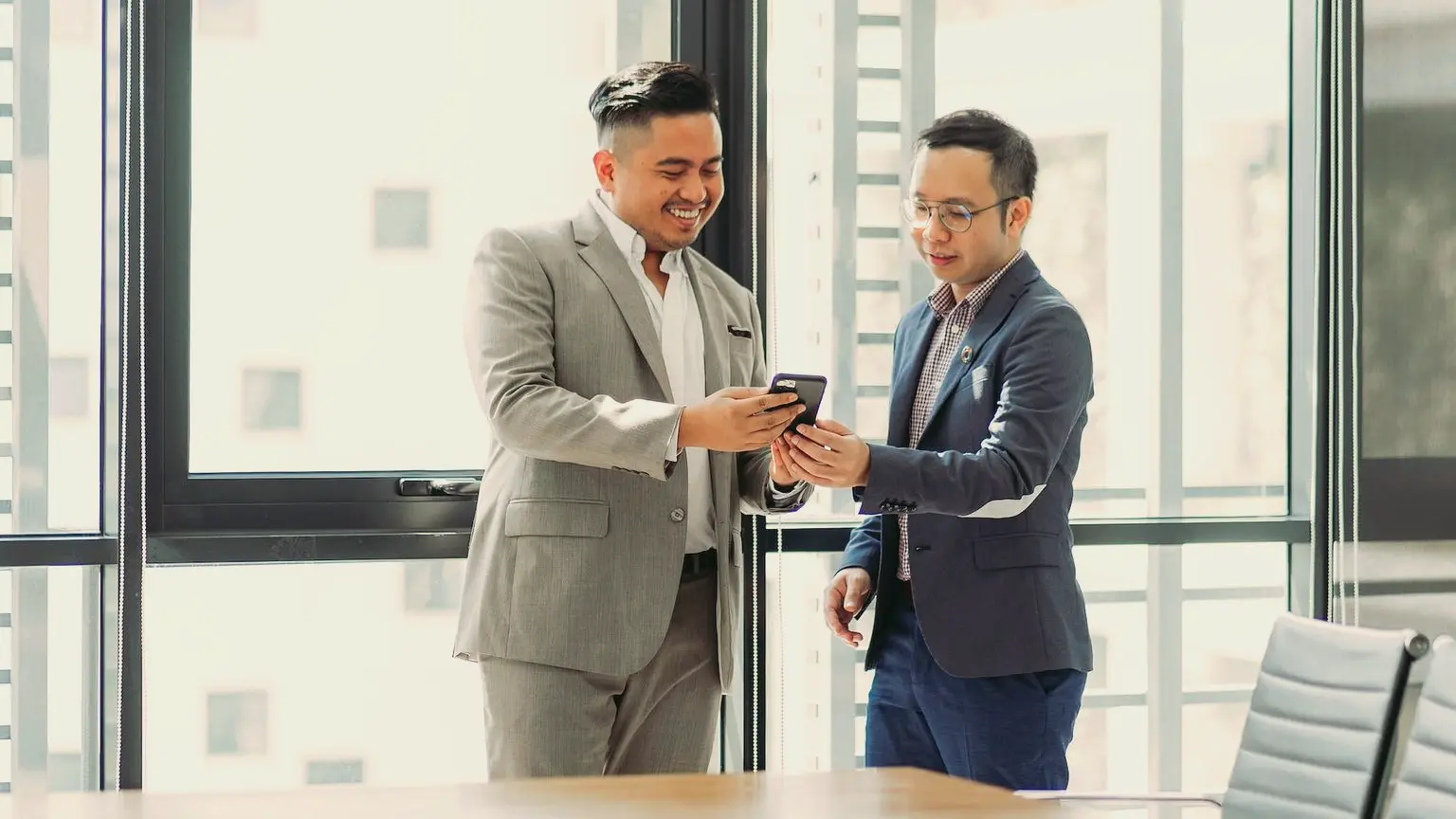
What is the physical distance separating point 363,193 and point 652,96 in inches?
38.3

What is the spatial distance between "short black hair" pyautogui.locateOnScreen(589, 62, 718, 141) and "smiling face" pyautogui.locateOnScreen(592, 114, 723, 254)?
0.02 meters

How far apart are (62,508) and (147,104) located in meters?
0.97

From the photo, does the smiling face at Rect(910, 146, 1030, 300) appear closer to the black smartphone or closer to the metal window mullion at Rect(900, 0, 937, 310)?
the black smartphone

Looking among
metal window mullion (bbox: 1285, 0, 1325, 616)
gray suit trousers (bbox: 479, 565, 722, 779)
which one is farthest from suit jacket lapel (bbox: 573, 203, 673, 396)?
metal window mullion (bbox: 1285, 0, 1325, 616)

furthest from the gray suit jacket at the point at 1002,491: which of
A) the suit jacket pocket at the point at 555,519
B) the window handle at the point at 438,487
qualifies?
the window handle at the point at 438,487

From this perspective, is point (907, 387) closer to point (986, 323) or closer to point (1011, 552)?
point (986, 323)

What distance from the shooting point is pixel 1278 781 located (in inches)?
93.2

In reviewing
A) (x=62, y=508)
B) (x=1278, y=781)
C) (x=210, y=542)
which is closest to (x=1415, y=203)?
(x=1278, y=781)

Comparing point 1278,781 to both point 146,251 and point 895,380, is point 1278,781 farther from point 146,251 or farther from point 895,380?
point 146,251

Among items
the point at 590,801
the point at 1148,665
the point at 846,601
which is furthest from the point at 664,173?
the point at 1148,665

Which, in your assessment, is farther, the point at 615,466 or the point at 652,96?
the point at 652,96

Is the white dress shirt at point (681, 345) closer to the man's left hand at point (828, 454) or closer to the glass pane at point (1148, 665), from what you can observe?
the man's left hand at point (828, 454)

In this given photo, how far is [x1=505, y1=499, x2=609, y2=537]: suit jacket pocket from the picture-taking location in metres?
2.75

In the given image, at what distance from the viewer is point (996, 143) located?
296 centimetres
